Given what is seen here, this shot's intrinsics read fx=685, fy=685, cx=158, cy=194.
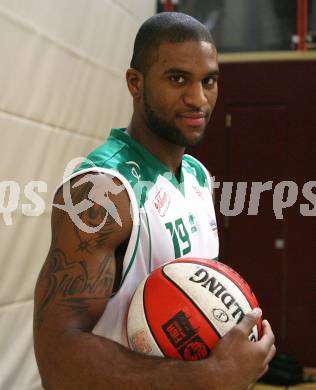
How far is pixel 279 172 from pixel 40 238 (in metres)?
1.91

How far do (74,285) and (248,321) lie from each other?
0.36 meters

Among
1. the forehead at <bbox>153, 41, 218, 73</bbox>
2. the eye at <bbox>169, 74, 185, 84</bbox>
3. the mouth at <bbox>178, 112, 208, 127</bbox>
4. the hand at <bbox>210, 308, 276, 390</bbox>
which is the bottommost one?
the hand at <bbox>210, 308, 276, 390</bbox>

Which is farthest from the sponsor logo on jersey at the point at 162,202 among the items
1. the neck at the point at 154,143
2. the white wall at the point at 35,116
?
the white wall at the point at 35,116

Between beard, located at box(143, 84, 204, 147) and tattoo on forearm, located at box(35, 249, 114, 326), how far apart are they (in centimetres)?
42

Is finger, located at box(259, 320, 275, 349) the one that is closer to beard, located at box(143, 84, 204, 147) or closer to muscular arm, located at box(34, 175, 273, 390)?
muscular arm, located at box(34, 175, 273, 390)

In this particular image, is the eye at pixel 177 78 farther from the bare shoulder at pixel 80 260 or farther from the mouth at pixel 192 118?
the bare shoulder at pixel 80 260

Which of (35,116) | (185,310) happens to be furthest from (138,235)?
(35,116)

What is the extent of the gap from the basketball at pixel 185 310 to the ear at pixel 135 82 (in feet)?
1.51

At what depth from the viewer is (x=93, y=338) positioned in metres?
1.37

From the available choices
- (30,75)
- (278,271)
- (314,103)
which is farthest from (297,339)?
(30,75)

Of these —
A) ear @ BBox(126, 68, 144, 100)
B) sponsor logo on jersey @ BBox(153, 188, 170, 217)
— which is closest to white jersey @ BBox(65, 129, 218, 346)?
sponsor logo on jersey @ BBox(153, 188, 170, 217)

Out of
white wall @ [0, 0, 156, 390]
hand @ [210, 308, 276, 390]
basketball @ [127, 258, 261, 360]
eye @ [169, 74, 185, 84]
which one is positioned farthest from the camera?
white wall @ [0, 0, 156, 390]

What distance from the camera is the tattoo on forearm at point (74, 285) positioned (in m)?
1.40

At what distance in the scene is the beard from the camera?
1696 millimetres
